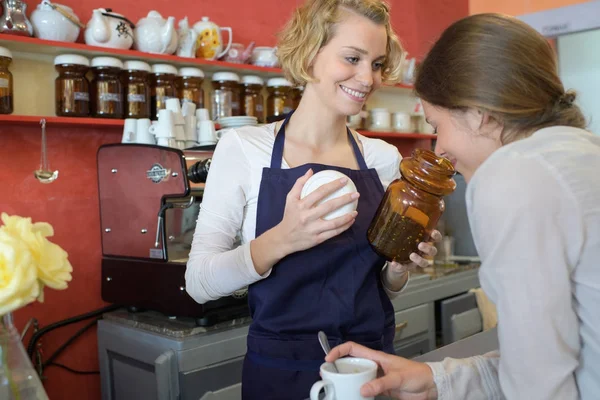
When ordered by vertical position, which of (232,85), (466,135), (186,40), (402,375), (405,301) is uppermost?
(186,40)

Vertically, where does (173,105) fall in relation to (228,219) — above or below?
above

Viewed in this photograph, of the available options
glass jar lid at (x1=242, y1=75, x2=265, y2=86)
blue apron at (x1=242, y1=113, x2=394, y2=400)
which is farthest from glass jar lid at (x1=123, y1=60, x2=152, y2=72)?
blue apron at (x1=242, y1=113, x2=394, y2=400)

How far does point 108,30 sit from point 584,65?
1965mm

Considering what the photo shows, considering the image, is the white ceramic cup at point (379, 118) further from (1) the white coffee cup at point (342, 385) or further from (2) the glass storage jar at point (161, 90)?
(1) the white coffee cup at point (342, 385)

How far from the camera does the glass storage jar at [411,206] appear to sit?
1.02 metres

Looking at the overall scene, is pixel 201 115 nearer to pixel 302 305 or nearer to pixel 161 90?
pixel 161 90

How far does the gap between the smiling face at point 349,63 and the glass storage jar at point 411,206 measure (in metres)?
0.24

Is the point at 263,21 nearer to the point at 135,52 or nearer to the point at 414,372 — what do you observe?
the point at 135,52

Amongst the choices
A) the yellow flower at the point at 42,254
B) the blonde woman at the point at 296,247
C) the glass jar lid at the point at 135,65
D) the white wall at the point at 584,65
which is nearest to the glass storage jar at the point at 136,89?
Result: the glass jar lid at the point at 135,65

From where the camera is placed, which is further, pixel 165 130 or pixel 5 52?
pixel 165 130

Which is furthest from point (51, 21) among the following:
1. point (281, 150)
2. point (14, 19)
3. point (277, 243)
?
point (277, 243)

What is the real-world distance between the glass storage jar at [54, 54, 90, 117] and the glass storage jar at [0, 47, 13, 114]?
146 millimetres

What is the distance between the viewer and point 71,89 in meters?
1.83

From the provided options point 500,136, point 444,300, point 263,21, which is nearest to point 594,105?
point 444,300
